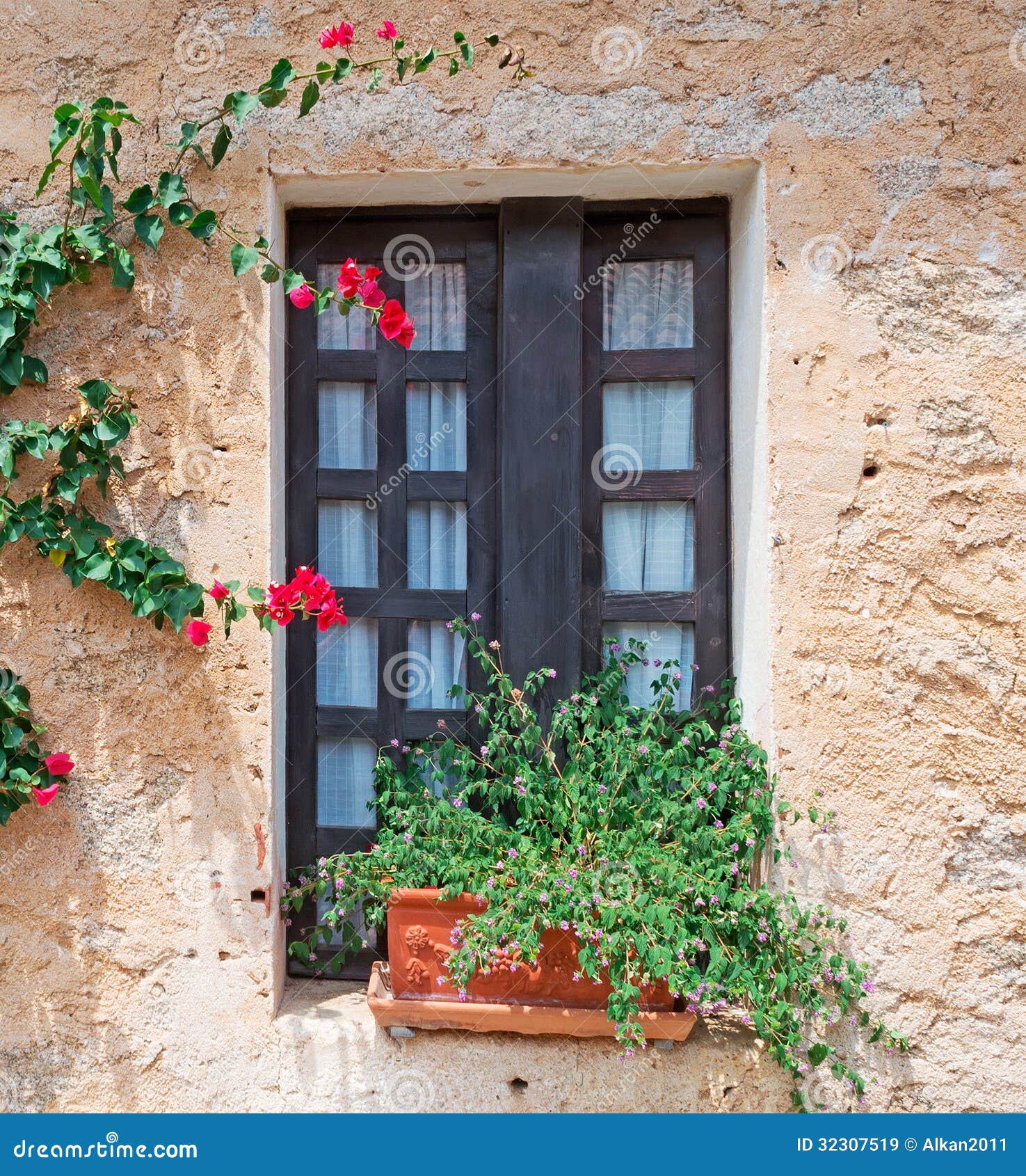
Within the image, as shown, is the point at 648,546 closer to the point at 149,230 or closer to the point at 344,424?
the point at 344,424

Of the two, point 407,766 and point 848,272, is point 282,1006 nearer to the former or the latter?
point 407,766

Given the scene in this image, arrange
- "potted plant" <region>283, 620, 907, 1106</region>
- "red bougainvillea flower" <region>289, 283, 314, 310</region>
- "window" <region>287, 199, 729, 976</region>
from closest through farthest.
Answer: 1. "potted plant" <region>283, 620, 907, 1106</region>
2. "red bougainvillea flower" <region>289, 283, 314, 310</region>
3. "window" <region>287, 199, 729, 976</region>

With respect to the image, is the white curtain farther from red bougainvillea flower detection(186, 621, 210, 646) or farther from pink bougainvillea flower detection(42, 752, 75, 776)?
pink bougainvillea flower detection(42, 752, 75, 776)

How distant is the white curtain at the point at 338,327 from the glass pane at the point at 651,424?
65 centimetres

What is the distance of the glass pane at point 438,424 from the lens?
7.68 ft

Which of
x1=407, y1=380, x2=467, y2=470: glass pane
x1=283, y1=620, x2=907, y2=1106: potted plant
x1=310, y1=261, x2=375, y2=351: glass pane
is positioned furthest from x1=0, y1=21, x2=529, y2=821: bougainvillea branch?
x1=283, y1=620, x2=907, y2=1106: potted plant

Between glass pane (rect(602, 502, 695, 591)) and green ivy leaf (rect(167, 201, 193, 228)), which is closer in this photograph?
green ivy leaf (rect(167, 201, 193, 228))

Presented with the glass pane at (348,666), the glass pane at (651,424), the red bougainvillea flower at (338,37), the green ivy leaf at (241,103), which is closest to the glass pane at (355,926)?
the glass pane at (348,666)

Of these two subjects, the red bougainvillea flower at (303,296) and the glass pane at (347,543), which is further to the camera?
the glass pane at (347,543)

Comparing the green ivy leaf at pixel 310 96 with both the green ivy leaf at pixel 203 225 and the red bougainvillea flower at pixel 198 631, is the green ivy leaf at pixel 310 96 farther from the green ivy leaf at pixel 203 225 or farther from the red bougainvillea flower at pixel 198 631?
the red bougainvillea flower at pixel 198 631

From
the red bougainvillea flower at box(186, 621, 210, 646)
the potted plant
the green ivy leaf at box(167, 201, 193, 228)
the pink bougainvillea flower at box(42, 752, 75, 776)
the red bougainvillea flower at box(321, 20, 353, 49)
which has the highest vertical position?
the red bougainvillea flower at box(321, 20, 353, 49)

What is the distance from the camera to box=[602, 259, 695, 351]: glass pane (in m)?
2.31

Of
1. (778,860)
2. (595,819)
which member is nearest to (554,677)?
(595,819)

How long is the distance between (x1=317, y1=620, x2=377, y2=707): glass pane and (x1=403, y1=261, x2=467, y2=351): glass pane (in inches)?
29.8
